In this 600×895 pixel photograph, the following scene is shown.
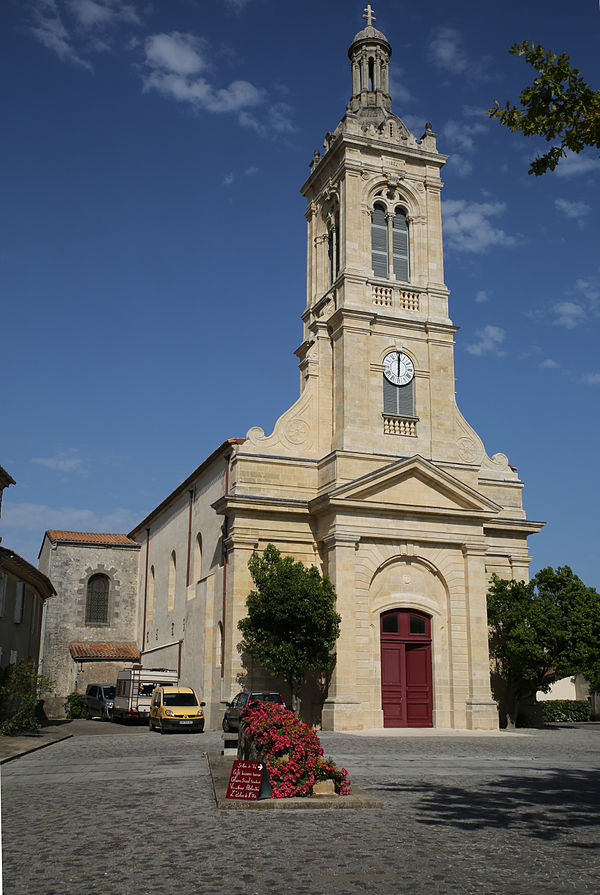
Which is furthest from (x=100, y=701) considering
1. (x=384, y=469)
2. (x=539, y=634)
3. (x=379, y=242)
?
(x=379, y=242)

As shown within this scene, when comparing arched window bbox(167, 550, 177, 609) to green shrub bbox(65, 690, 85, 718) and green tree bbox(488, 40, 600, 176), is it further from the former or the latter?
green tree bbox(488, 40, 600, 176)

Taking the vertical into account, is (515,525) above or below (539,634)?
above

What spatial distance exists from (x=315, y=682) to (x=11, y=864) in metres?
21.6

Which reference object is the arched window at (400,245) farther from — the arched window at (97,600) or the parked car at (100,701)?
the arched window at (97,600)

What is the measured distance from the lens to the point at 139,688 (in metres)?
32.3

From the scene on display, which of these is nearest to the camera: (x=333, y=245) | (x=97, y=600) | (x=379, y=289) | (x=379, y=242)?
(x=379, y=289)

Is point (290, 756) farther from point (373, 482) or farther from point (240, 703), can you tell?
point (373, 482)

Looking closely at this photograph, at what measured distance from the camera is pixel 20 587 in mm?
31422

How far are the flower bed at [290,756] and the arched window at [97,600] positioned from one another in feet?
132

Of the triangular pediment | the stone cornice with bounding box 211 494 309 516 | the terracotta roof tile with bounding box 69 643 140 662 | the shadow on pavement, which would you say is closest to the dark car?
the stone cornice with bounding box 211 494 309 516

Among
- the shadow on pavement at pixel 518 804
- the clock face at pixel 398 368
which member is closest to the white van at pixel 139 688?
the clock face at pixel 398 368

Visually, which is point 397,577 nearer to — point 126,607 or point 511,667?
point 511,667

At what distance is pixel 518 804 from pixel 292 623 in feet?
52.3

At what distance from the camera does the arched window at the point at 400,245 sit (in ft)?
111
